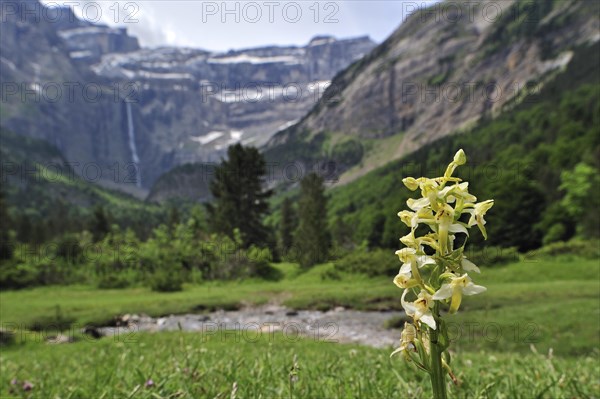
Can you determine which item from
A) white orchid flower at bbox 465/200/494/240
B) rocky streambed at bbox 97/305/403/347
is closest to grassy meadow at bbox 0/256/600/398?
white orchid flower at bbox 465/200/494/240

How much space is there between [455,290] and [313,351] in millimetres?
9789

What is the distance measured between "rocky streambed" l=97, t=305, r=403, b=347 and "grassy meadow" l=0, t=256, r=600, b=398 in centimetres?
129

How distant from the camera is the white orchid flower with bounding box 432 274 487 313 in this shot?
126 centimetres

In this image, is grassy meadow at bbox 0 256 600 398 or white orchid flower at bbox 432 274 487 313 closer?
white orchid flower at bbox 432 274 487 313

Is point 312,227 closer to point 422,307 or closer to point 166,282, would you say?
point 166,282

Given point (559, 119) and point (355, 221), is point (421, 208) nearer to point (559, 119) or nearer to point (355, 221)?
point (559, 119)

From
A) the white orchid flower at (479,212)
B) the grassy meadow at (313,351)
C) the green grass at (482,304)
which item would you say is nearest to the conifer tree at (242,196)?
the grassy meadow at (313,351)

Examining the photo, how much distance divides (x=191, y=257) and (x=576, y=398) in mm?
48472

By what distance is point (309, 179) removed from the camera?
65188 mm

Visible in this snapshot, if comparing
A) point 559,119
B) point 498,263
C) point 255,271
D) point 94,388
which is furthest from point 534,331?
point 559,119

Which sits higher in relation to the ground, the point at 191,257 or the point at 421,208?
the point at 421,208

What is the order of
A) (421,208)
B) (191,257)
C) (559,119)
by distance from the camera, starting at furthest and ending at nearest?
(559,119)
(191,257)
(421,208)

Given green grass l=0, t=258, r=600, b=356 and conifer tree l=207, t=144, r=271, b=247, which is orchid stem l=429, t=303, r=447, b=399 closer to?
green grass l=0, t=258, r=600, b=356

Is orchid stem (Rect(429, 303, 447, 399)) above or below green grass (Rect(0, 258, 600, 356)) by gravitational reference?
above
